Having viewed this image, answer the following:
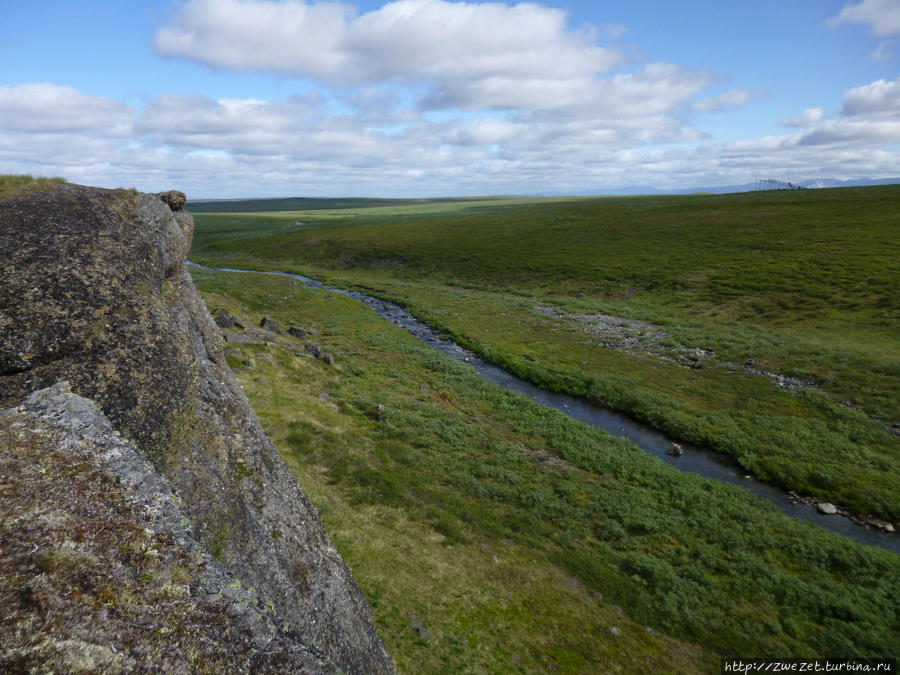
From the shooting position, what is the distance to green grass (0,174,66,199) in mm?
10906

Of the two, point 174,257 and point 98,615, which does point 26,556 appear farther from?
point 174,257

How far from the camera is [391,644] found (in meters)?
14.0

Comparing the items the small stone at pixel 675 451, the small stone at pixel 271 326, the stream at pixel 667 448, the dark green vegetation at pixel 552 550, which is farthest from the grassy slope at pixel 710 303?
the small stone at pixel 271 326

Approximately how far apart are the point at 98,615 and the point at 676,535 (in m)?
22.3

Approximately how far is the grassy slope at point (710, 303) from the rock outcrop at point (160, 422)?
2637 centimetres

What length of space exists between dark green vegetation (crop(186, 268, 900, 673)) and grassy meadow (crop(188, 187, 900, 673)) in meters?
0.09

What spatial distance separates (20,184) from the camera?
37.7ft

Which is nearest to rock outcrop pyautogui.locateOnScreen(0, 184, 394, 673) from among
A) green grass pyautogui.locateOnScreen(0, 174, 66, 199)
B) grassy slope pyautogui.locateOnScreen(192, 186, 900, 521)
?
green grass pyautogui.locateOnScreen(0, 174, 66, 199)

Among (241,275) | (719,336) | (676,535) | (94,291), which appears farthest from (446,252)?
(94,291)

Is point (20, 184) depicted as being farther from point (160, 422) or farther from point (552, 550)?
point (552, 550)

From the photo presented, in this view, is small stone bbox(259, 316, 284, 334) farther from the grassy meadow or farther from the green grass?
the green grass

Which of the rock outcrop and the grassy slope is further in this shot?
the grassy slope

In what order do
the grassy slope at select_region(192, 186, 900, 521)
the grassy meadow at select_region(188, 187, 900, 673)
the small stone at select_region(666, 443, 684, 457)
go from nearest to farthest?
1. the grassy meadow at select_region(188, 187, 900, 673)
2. the small stone at select_region(666, 443, 684, 457)
3. the grassy slope at select_region(192, 186, 900, 521)

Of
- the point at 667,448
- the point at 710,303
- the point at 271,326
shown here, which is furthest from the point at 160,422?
the point at 710,303
